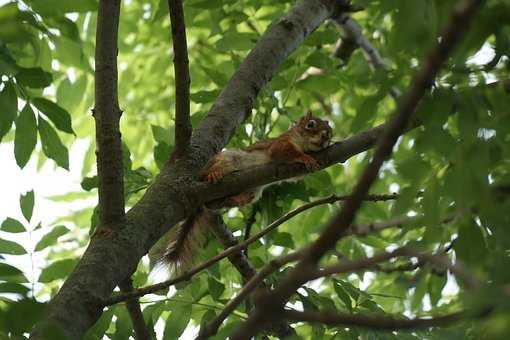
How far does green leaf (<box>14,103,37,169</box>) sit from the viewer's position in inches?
118

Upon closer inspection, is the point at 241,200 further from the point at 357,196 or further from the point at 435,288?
the point at 357,196

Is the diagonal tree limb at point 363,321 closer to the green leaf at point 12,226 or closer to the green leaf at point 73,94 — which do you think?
the green leaf at point 12,226

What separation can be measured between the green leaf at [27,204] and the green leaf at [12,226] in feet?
0.17

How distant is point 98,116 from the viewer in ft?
8.57

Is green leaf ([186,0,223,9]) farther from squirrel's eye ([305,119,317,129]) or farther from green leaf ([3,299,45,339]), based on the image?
green leaf ([3,299,45,339])

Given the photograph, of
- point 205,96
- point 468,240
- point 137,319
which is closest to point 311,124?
point 205,96

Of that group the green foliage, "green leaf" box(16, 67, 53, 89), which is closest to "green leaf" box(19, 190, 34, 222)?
the green foliage

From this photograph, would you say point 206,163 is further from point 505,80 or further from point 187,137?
point 505,80

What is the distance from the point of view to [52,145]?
314 cm

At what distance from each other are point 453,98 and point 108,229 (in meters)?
1.30

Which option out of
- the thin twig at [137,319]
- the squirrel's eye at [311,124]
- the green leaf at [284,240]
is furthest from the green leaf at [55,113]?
the squirrel's eye at [311,124]

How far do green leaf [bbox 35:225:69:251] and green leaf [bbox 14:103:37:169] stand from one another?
0.32 meters

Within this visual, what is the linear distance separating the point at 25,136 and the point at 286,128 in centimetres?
229

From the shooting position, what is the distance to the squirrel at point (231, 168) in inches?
129
